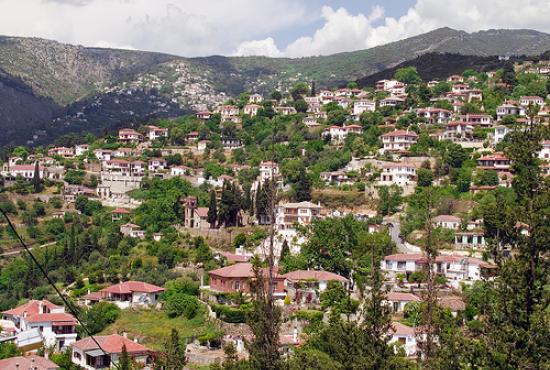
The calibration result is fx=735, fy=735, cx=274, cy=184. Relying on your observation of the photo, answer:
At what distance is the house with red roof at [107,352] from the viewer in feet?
96.2

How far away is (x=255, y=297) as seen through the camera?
1352 cm

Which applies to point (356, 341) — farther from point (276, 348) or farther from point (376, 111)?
point (376, 111)

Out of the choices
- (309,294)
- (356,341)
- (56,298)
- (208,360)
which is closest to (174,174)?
(56,298)

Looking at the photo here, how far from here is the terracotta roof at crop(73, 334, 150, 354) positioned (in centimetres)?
2944

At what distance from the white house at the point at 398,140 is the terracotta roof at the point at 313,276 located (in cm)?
2222

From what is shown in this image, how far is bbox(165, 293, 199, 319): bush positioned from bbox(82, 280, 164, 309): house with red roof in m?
1.58

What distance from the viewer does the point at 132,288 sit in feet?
120

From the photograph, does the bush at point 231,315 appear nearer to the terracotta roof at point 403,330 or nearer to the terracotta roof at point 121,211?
the terracotta roof at point 403,330

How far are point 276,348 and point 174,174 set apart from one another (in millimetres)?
50889

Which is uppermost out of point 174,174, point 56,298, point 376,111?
point 376,111

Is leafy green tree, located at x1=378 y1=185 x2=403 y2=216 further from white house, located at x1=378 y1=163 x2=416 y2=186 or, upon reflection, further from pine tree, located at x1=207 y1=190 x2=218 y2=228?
pine tree, located at x1=207 y1=190 x2=218 y2=228

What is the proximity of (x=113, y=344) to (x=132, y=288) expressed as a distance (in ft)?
22.1

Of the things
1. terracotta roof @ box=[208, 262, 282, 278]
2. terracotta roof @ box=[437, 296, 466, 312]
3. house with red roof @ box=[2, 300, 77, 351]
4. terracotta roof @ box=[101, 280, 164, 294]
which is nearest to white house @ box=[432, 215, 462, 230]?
terracotta roof @ box=[437, 296, 466, 312]

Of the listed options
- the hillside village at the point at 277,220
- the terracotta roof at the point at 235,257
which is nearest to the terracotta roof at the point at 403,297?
the hillside village at the point at 277,220
